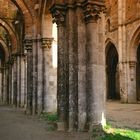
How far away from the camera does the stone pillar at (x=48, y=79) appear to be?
1569cm

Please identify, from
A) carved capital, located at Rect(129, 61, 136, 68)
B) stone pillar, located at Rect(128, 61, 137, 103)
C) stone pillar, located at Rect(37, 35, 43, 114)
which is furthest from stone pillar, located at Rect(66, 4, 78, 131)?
carved capital, located at Rect(129, 61, 136, 68)

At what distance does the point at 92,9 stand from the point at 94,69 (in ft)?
5.42

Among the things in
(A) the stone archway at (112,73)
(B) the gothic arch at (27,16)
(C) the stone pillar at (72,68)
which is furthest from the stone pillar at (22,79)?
(C) the stone pillar at (72,68)

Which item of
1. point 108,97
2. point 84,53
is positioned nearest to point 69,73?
point 84,53

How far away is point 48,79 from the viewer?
15.8m

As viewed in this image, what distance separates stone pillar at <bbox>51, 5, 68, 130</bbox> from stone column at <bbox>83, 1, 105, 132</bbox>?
101 cm

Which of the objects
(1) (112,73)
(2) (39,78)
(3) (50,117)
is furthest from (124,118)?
(1) (112,73)

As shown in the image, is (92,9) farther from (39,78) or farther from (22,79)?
(22,79)

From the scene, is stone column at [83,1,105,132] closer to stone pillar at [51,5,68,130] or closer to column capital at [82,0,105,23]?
column capital at [82,0,105,23]

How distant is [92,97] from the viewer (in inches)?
376

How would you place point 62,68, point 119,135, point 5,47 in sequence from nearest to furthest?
point 119,135 < point 62,68 < point 5,47

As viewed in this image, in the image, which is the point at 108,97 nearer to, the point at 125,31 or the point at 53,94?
the point at 125,31

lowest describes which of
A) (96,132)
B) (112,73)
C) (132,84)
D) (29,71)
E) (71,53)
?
(96,132)

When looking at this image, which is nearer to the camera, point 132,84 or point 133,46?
point 132,84
